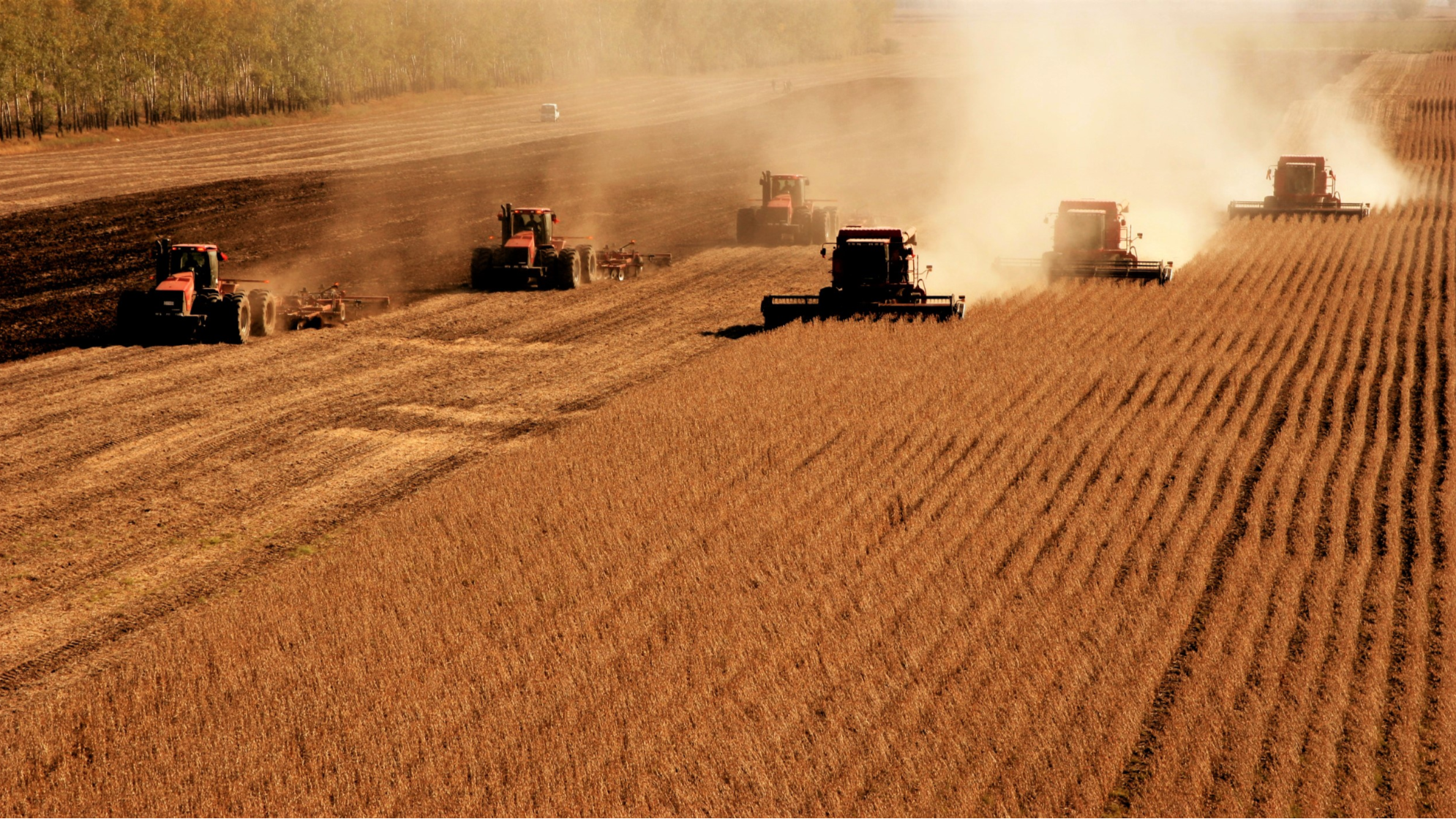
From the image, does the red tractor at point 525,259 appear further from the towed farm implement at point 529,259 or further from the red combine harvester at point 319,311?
the red combine harvester at point 319,311

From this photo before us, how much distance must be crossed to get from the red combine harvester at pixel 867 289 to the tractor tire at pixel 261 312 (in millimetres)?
10420

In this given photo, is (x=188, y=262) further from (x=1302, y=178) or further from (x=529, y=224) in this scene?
(x=1302, y=178)

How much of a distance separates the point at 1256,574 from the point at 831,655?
4886 mm

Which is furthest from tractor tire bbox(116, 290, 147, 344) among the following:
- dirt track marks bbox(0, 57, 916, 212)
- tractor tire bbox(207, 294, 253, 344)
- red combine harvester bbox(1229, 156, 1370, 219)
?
red combine harvester bbox(1229, 156, 1370, 219)

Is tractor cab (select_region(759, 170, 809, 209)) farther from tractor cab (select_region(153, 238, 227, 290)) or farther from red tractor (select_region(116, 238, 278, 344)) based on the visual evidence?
tractor cab (select_region(153, 238, 227, 290))

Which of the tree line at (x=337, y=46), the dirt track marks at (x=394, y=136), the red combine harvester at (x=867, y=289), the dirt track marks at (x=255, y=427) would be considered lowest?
the dirt track marks at (x=255, y=427)

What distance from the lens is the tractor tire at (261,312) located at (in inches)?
1094

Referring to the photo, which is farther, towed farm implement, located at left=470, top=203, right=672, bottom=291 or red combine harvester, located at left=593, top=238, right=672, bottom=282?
red combine harvester, located at left=593, top=238, right=672, bottom=282

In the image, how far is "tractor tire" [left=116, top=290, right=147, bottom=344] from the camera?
2634cm

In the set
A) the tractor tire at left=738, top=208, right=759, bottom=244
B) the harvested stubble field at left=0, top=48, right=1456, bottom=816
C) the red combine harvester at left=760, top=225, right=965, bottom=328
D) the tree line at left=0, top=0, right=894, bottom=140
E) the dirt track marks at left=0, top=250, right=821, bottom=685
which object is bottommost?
the harvested stubble field at left=0, top=48, right=1456, bottom=816

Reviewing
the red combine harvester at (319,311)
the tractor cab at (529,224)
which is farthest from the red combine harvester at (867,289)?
Result: the red combine harvester at (319,311)

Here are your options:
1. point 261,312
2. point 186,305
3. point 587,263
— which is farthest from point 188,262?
point 587,263

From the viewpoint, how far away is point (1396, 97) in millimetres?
87625

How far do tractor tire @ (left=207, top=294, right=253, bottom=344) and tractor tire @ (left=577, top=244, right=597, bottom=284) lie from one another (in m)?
9.44
